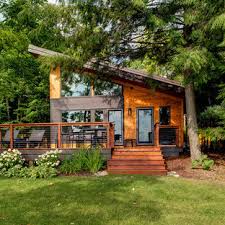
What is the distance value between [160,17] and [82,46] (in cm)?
282

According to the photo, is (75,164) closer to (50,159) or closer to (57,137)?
(50,159)

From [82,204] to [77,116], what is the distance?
1035cm

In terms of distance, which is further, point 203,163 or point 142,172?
point 203,163

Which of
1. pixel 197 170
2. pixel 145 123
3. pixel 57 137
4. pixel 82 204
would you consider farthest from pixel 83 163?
pixel 145 123

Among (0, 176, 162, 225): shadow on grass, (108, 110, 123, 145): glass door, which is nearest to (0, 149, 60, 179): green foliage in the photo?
(0, 176, 162, 225): shadow on grass

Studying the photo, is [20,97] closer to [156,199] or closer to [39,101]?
[39,101]

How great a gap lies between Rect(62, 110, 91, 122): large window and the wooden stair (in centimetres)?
461

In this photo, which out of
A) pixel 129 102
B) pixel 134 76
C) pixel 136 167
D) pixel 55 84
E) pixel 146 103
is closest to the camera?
pixel 136 167

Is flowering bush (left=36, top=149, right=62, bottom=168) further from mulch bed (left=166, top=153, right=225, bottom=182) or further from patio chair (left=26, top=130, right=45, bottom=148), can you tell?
mulch bed (left=166, top=153, right=225, bottom=182)

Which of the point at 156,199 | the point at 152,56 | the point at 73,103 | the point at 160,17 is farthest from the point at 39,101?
the point at 156,199

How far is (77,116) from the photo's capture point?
17.5 metres

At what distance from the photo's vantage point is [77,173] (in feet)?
37.9

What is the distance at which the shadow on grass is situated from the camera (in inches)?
245

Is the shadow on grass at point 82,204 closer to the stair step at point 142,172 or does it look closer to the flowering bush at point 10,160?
the stair step at point 142,172
